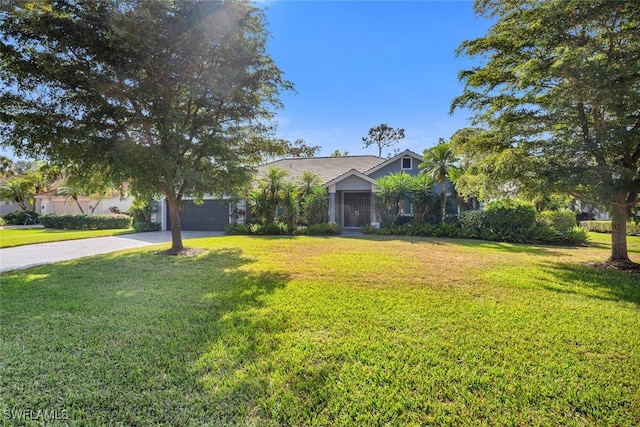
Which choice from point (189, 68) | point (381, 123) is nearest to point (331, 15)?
point (189, 68)

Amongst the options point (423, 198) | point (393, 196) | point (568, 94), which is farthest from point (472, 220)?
point (568, 94)

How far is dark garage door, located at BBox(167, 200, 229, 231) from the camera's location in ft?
65.9

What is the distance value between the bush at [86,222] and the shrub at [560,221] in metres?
28.0

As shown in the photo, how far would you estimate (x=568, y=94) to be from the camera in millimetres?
6852

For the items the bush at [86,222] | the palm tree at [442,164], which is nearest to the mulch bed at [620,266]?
the palm tree at [442,164]

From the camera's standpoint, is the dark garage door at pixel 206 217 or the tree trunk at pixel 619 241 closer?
the tree trunk at pixel 619 241

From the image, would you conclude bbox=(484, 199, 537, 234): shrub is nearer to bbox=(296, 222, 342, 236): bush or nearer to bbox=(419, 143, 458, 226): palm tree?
bbox=(419, 143, 458, 226): palm tree

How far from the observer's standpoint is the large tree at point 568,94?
649 cm

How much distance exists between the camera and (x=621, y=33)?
6.95 meters

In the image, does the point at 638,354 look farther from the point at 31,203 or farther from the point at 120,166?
the point at 31,203

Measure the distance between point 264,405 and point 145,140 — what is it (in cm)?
1005

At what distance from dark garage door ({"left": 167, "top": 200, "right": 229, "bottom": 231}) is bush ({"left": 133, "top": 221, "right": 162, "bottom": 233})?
188 cm

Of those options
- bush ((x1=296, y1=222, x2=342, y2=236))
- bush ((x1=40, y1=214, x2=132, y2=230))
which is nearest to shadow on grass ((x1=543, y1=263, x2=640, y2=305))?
bush ((x1=296, y1=222, x2=342, y2=236))

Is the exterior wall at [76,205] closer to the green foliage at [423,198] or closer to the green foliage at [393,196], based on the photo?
the green foliage at [393,196]
